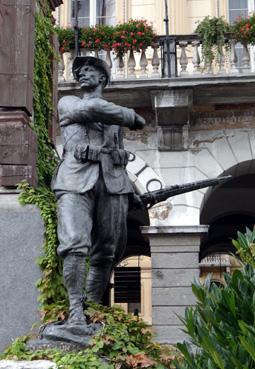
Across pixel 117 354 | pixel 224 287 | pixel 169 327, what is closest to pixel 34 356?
pixel 117 354

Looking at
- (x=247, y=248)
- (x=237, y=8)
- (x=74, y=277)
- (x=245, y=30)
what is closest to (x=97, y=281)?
(x=74, y=277)

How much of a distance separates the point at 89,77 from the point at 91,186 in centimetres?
82

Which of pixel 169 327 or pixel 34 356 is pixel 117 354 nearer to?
pixel 34 356

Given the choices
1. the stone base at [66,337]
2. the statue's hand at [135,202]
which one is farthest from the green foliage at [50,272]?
the statue's hand at [135,202]

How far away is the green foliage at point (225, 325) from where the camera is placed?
9.89ft

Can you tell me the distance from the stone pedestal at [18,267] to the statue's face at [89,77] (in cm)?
93

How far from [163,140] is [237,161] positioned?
1300 millimetres

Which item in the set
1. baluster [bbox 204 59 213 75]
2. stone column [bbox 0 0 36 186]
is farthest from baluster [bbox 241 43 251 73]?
stone column [bbox 0 0 36 186]

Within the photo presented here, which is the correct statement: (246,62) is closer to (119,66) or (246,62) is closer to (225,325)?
(119,66)

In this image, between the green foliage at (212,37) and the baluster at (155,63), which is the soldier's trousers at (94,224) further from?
the green foliage at (212,37)

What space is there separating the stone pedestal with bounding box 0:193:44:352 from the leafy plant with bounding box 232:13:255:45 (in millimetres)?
8051

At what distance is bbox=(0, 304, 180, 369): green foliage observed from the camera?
420 cm

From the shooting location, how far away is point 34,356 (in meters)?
4.29

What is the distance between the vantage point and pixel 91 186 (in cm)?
477
